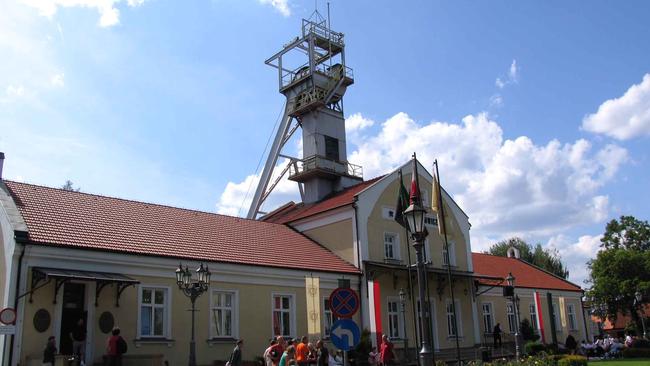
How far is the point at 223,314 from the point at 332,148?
16.9 meters

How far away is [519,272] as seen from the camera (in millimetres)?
41844

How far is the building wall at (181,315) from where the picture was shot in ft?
57.1

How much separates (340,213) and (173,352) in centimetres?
1180

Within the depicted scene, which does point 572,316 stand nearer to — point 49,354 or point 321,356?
point 321,356

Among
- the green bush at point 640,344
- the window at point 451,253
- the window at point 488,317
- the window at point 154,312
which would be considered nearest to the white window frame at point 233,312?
the window at point 154,312

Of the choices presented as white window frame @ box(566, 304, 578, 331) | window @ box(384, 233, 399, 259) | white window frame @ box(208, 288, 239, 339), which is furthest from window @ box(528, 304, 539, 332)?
white window frame @ box(208, 288, 239, 339)

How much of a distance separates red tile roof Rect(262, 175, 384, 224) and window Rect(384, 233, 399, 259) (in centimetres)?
273

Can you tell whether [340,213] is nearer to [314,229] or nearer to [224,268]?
[314,229]

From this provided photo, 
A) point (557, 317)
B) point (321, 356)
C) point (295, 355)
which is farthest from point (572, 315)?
point (295, 355)

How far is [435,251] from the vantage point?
32.2 meters

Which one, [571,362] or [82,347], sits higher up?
[82,347]

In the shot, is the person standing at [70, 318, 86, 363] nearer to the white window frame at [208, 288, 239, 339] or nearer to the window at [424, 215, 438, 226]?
the white window frame at [208, 288, 239, 339]

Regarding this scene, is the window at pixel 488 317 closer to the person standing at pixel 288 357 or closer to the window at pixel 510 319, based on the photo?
the window at pixel 510 319

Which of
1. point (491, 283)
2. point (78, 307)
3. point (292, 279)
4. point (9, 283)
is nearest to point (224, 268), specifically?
point (292, 279)
